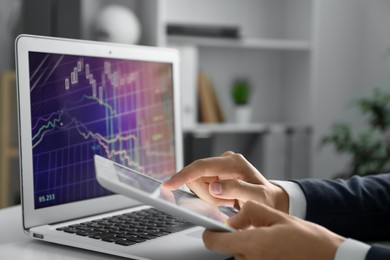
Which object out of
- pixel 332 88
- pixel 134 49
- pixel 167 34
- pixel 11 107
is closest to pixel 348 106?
pixel 332 88

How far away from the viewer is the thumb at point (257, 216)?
655 mm

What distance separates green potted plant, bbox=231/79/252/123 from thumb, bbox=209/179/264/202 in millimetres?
2140

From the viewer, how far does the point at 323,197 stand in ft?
2.98

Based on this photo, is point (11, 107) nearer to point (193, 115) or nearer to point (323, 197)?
point (193, 115)

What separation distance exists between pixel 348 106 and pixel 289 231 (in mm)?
2617

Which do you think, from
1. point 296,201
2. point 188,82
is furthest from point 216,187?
point 188,82

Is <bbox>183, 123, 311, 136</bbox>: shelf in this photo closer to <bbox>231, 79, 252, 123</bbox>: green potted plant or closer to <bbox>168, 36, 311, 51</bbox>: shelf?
<bbox>231, 79, 252, 123</bbox>: green potted plant

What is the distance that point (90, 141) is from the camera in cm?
95

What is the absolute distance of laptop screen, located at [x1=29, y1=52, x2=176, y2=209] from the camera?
87 centimetres

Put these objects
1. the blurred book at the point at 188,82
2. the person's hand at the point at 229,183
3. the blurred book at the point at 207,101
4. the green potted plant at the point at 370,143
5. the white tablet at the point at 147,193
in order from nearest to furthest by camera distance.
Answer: the white tablet at the point at 147,193 < the person's hand at the point at 229,183 < the green potted plant at the point at 370,143 < the blurred book at the point at 188,82 < the blurred book at the point at 207,101

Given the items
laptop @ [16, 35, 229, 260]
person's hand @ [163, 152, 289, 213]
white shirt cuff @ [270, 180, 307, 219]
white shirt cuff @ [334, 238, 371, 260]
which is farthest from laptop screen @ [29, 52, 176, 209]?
white shirt cuff @ [334, 238, 371, 260]

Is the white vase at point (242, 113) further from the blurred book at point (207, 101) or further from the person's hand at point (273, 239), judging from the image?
Result: the person's hand at point (273, 239)

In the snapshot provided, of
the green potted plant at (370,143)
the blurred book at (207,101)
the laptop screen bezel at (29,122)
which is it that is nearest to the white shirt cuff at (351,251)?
the laptop screen bezel at (29,122)

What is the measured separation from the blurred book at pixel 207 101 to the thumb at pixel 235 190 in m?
2.06
